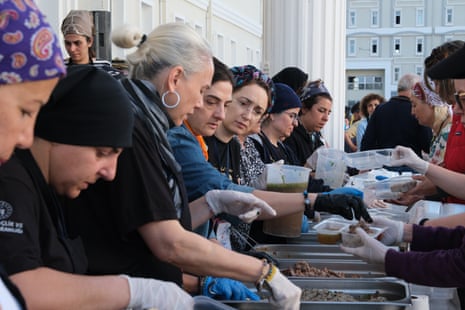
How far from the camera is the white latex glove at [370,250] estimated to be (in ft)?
6.18

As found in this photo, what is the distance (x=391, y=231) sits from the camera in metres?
2.15

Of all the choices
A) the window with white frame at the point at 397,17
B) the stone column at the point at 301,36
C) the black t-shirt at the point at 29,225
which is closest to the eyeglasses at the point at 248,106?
the black t-shirt at the point at 29,225

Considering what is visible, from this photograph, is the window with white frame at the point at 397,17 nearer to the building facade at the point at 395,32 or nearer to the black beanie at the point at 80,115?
the building facade at the point at 395,32

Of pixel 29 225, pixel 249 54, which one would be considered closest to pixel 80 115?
pixel 29 225

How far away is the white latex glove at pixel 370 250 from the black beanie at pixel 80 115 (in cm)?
100

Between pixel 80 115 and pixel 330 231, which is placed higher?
pixel 80 115

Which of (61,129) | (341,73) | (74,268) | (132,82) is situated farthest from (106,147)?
(341,73)

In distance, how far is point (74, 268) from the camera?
1.21m

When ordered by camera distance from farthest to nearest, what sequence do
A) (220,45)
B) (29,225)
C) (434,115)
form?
(220,45) < (434,115) < (29,225)

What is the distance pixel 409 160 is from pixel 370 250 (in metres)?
1.20

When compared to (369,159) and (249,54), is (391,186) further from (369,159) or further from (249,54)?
(249,54)

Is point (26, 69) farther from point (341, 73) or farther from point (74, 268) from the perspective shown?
point (341, 73)

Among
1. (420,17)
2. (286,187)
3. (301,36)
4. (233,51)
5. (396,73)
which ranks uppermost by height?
(420,17)

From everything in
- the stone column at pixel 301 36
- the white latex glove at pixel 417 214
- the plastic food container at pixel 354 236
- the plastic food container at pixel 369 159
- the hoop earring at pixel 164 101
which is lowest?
the white latex glove at pixel 417 214
